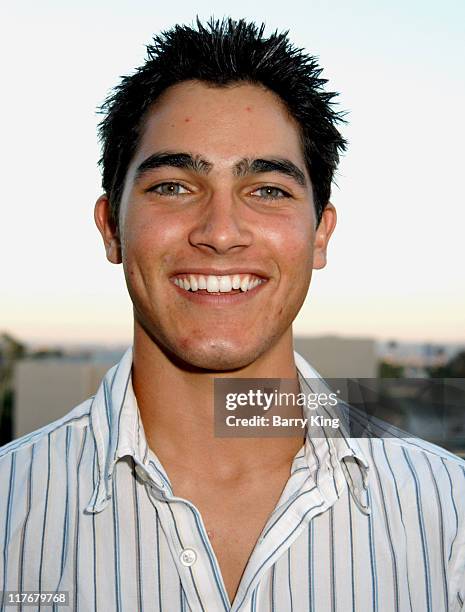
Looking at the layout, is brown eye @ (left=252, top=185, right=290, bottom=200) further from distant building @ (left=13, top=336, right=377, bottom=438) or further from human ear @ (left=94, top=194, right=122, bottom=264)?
distant building @ (left=13, top=336, right=377, bottom=438)

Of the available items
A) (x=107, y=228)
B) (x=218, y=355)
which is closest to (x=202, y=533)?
(x=218, y=355)

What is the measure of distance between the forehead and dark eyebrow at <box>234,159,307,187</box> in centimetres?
3

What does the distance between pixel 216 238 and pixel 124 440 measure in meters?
0.72

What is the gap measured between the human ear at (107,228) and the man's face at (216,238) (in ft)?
0.84

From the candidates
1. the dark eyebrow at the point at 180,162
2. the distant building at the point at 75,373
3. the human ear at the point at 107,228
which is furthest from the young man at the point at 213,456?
the distant building at the point at 75,373

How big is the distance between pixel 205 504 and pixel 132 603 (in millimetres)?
391

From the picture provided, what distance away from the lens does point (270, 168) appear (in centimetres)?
262

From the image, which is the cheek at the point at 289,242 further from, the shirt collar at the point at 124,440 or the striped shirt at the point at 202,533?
the striped shirt at the point at 202,533

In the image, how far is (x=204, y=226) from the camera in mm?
2506

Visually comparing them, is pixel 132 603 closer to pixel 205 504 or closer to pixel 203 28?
pixel 205 504

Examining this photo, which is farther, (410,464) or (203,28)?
(203,28)

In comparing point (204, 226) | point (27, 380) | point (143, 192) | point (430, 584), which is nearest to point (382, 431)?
point (430, 584)

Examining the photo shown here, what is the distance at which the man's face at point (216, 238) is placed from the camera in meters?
2.53

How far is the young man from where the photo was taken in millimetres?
2443
